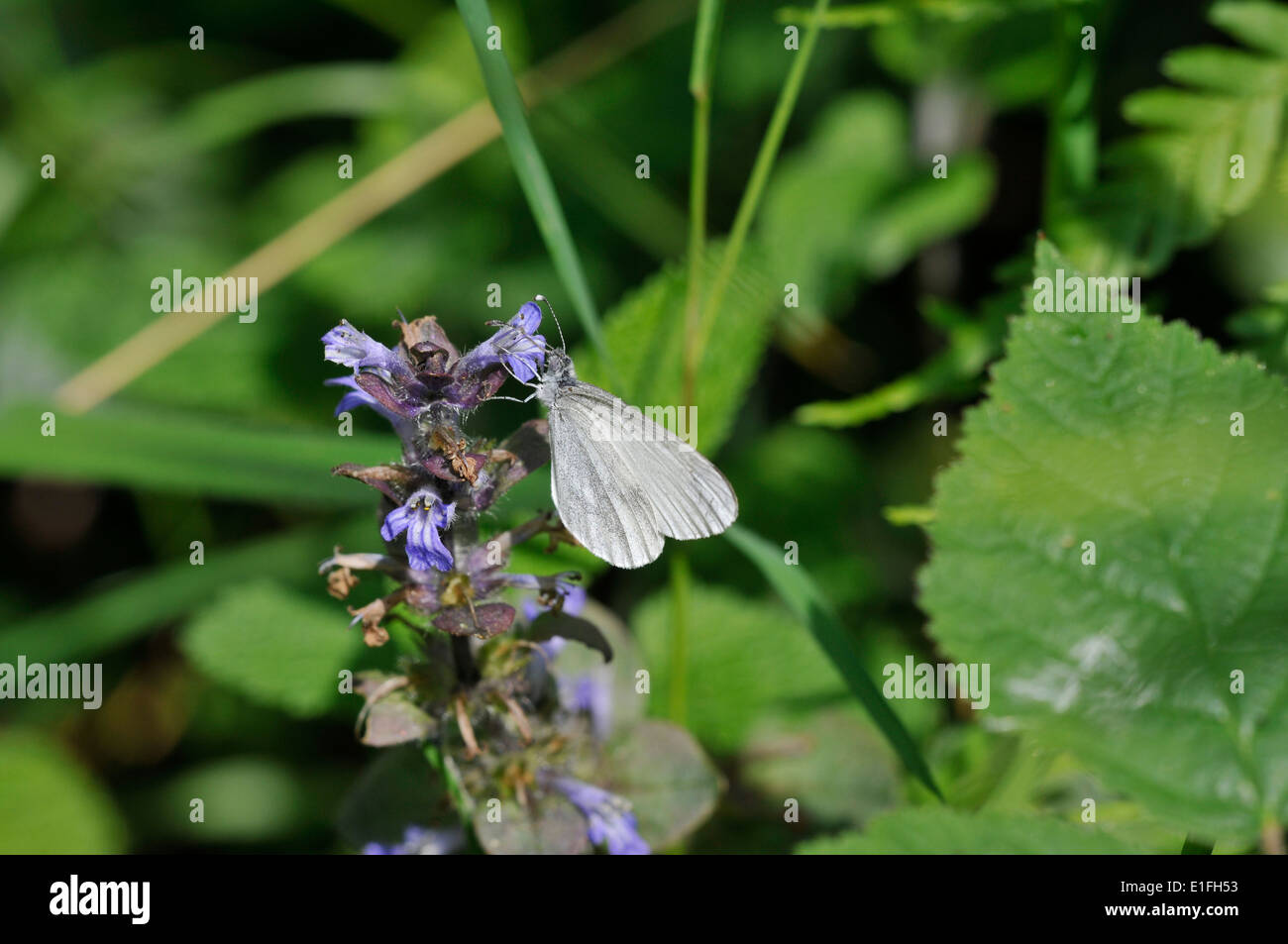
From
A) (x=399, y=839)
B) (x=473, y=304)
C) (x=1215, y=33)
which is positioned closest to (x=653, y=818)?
(x=399, y=839)

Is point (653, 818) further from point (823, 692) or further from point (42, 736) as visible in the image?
point (42, 736)

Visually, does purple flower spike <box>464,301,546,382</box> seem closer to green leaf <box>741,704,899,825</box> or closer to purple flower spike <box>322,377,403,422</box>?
purple flower spike <box>322,377,403,422</box>

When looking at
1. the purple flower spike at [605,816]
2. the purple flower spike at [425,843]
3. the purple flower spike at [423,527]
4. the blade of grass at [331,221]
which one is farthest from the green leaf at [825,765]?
the blade of grass at [331,221]

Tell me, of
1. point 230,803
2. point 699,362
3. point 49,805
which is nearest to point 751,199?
point 699,362

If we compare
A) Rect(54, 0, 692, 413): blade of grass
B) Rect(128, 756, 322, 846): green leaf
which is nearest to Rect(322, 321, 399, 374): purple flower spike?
Rect(54, 0, 692, 413): blade of grass

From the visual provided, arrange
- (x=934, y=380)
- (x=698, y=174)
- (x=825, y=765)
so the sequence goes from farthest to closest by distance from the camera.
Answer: (x=825, y=765), (x=934, y=380), (x=698, y=174)

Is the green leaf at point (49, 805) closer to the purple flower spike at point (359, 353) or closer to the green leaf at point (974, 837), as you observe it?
the purple flower spike at point (359, 353)

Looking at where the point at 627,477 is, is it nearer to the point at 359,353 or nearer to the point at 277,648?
the point at 359,353
